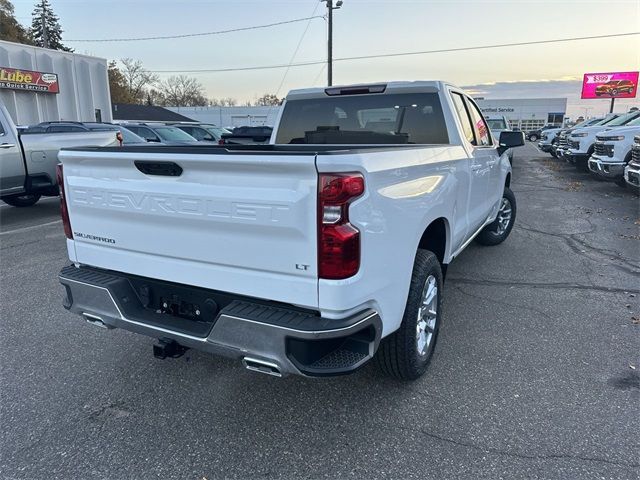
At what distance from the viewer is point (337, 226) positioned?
2.16 metres

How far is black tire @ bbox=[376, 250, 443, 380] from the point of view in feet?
9.44

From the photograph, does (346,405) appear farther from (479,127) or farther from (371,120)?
(479,127)

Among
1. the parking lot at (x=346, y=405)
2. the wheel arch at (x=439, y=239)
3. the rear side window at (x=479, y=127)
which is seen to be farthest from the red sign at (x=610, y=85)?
the wheel arch at (x=439, y=239)

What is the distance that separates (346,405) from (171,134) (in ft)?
48.7

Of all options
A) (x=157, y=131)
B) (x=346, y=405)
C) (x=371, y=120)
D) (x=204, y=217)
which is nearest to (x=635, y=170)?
(x=371, y=120)

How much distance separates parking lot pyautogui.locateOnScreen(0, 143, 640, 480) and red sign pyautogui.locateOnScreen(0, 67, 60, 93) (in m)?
22.2

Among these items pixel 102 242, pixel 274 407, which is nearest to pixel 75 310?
pixel 102 242

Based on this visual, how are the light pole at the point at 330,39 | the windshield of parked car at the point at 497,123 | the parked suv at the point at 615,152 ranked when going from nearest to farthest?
the parked suv at the point at 615,152, the windshield of parked car at the point at 497,123, the light pole at the point at 330,39

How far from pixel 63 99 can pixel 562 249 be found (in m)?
26.9

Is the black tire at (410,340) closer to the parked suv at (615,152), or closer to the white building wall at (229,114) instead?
the parked suv at (615,152)

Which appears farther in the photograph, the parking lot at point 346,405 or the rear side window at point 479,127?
the rear side window at point 479,127

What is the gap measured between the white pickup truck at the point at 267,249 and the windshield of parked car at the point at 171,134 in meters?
13.3

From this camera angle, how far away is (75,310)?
3.03 m

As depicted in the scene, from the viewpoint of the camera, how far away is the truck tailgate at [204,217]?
2211mm
